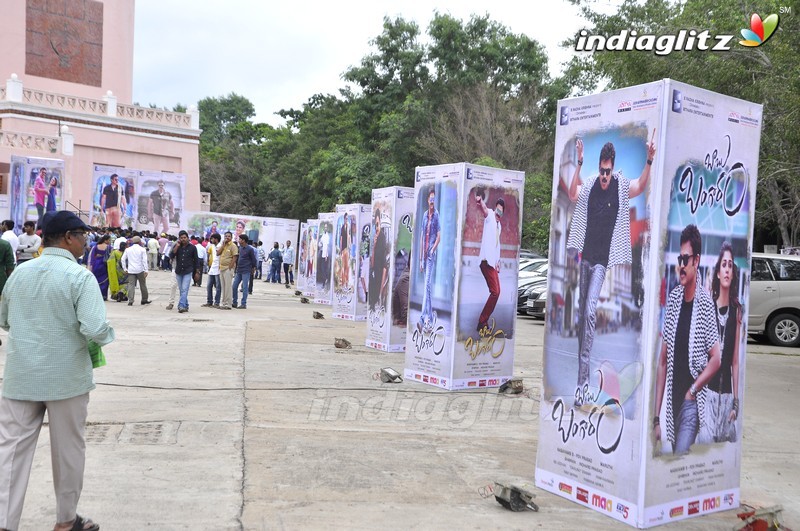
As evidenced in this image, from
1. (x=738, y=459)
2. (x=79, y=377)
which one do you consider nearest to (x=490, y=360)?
(x=738, y=459)

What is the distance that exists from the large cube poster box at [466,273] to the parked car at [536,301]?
9762 millimetres

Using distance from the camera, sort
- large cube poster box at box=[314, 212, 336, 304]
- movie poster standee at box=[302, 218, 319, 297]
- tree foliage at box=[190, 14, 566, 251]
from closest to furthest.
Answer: large cube poster box at box=[314, 212, 336, 304]
movie poster standee at box=[302, 218, 319, 297]
tree foliage at box=[190, 14, 566, 251]

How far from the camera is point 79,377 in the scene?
4.24 metres

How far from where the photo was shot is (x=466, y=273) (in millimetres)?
9156

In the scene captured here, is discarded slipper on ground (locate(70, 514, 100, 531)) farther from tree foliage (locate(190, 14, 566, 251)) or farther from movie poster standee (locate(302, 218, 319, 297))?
tree foliage (locate(190, 14, 566, 251))

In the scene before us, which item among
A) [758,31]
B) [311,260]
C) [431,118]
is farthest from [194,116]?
[758,31]

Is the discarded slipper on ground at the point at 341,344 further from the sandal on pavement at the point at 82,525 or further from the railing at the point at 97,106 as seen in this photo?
the railing at the point at 97,106

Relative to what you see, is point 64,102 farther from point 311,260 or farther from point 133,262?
point 133,262

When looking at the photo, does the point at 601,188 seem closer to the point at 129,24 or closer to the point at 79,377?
the point at 79,377

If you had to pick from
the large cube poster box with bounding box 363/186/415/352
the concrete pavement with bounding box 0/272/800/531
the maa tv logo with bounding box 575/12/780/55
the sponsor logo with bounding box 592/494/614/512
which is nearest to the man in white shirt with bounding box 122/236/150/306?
the concrete pavement with bounding box 0/272/800/531

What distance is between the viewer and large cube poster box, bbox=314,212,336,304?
20.9 metres

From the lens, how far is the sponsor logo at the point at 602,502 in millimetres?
5016

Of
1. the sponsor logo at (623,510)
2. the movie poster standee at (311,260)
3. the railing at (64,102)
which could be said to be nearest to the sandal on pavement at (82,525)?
the sponsor logo at (623,510)

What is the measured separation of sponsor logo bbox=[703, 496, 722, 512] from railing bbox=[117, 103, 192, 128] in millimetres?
43377
